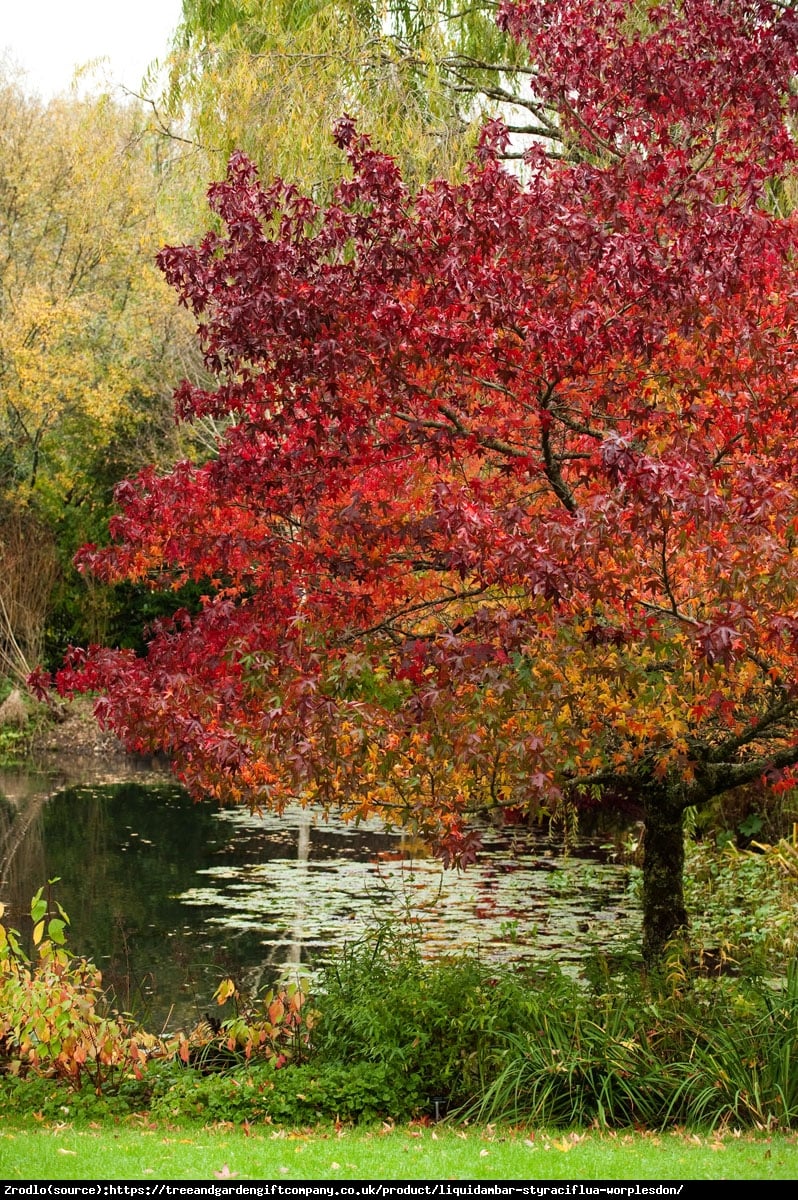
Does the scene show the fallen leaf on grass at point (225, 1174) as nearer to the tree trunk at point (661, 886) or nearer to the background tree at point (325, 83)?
the tree trunk at point (661, 886)

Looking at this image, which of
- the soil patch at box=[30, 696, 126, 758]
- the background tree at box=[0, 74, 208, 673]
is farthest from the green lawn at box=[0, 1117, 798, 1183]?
the background tree at box=[0, 74, 208, 673]

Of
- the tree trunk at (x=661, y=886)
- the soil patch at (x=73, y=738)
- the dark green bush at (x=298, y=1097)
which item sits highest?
the soil patch at (x=73, y=738)

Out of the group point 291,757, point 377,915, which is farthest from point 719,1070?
point 377,915

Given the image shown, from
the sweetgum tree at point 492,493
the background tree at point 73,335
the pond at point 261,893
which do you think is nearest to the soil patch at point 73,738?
the background tree at point 73,335

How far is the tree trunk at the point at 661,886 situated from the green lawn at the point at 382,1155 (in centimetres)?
177

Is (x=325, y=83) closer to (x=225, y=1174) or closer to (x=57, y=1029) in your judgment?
(x=57, y=1029)

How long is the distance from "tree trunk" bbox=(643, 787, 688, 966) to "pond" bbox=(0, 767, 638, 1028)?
145cm

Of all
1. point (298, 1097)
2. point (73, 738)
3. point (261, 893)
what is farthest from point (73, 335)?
point (298, 1097)

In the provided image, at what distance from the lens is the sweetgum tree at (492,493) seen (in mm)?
5273

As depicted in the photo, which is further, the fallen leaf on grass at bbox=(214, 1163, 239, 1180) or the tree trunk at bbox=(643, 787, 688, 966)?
the tree trunk at bbox=(643, 787, 688, 966)

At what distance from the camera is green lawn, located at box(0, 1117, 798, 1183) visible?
16.5 feet

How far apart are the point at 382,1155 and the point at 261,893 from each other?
711 centimetres

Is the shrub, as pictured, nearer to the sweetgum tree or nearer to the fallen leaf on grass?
the sweetgum tree
